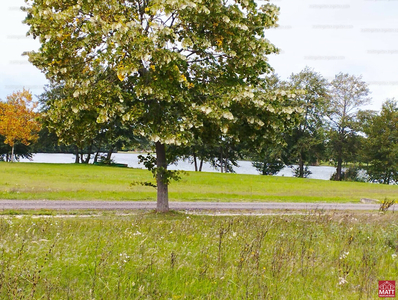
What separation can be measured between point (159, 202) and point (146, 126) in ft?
13.9

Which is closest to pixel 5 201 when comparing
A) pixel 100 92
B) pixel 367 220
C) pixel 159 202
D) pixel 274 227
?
pixel 159 202

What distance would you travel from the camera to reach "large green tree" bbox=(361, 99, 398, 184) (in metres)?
53.6

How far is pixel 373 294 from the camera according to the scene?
536 centimetres

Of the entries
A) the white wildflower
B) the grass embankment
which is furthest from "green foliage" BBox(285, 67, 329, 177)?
the white wildflower

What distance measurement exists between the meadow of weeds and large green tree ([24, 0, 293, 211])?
4567 mm

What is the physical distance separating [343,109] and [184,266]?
54702 millimetres

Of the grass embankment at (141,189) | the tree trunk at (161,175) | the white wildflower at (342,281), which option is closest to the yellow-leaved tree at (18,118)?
the grass embankment at (141,189)

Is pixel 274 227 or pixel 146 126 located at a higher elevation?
pixel 146 126

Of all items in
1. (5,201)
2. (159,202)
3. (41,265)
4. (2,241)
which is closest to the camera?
(41,265)

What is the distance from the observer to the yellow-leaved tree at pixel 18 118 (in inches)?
2057

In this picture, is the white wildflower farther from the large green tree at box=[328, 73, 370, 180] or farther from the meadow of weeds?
the large green tree at box=[328, 73, 370, 180]

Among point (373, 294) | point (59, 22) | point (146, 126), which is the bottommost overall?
point (373, 294)

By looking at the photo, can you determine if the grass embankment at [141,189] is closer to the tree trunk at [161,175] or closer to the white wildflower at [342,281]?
the tree trunk at [161,175]

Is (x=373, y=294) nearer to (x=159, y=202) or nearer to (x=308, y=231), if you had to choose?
(x=308, y=231)
